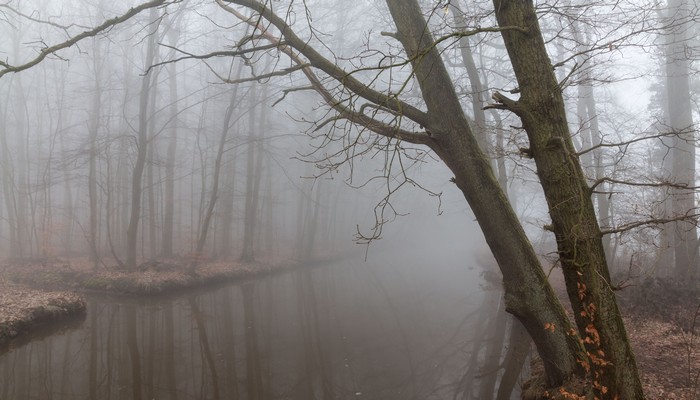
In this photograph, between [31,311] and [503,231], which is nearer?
[503,231]

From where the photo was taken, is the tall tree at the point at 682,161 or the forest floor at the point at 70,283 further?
the tall tree at the point at 682,161

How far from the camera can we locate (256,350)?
9.62m

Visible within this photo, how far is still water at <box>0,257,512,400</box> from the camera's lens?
754 cm

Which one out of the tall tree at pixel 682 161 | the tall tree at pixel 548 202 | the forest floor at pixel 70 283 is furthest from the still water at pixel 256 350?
the tall tree at pixel 682 161

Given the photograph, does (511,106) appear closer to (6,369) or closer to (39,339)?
(6,369)

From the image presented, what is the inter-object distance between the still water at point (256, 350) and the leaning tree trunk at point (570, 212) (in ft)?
12.6

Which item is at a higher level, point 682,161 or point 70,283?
point 682,161

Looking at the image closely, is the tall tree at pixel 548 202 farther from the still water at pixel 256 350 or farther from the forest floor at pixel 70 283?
the forest floor at pixel 70 283

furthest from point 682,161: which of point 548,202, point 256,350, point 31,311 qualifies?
point 31,311

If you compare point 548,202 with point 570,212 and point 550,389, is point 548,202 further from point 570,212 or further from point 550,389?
point 550,389

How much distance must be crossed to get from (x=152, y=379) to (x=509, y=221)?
616cm

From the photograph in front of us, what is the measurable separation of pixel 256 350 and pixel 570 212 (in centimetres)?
720

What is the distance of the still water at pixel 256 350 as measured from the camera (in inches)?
297

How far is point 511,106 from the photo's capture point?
4.43 m
